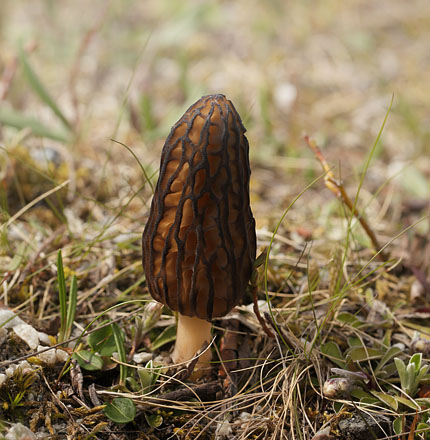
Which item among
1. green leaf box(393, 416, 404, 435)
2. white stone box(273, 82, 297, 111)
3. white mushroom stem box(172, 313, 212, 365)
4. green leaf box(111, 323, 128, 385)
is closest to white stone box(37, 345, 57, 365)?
green leaf box(111, 323, 128, 385)

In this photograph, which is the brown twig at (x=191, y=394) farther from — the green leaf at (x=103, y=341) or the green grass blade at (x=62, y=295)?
the green grass blade at (x=62, y=295)

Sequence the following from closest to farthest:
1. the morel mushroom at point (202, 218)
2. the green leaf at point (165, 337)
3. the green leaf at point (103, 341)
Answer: the morel mushroom at point (202, 218), the green leaf at point (103, 341), the green leaf at point (165, 337)

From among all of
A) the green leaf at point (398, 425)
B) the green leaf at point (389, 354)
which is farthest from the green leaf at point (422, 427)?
the green leaf at point (389, 354)

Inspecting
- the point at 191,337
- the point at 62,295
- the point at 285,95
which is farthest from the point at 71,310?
the point at 285,95

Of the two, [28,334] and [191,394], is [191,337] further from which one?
[28,334]

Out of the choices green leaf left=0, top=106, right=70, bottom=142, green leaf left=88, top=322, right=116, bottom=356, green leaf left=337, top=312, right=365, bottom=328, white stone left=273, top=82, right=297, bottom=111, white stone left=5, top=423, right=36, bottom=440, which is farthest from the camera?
white stone left=273, top=82, right=297, bottom=111

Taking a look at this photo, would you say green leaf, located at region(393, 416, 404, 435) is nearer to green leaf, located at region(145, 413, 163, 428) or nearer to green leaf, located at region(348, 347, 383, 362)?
green leaf, located at region(348, 347, 383, 362)
